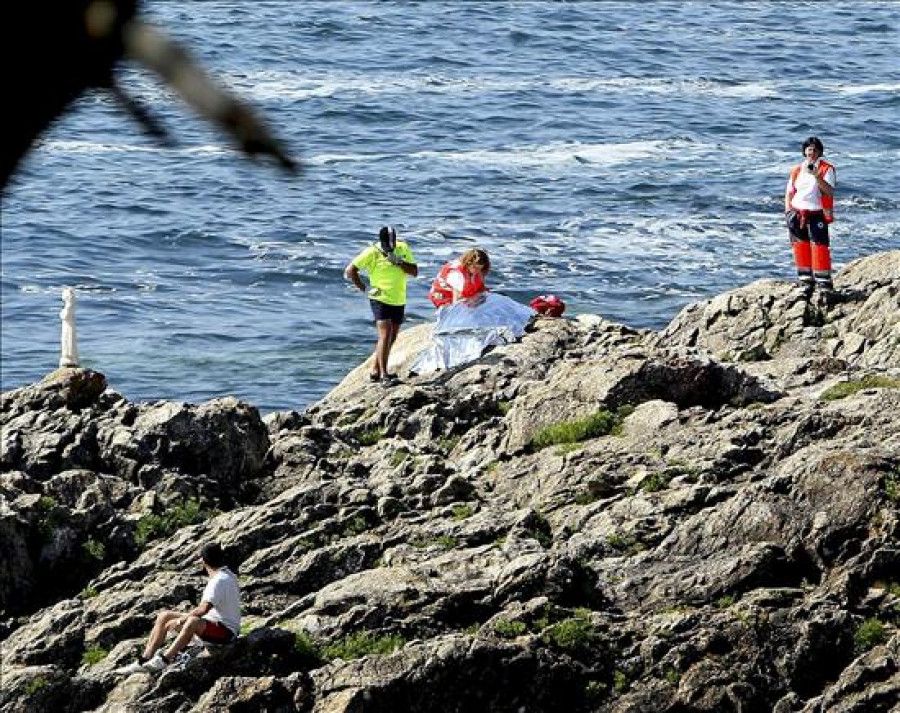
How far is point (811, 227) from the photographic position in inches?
Result: 930

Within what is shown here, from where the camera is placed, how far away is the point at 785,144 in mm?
61844

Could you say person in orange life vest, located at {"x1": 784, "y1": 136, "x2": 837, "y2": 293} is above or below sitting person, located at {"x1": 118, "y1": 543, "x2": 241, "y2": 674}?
above

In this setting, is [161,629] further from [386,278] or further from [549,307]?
[549,307]

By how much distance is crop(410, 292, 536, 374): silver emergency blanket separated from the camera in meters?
23.0

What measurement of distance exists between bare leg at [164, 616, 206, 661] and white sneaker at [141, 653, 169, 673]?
5 centimetres

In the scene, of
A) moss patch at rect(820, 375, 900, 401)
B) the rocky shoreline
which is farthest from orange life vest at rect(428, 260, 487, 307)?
moss patch at rect(820, 375, 900, 401)

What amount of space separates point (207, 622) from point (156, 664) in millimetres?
499

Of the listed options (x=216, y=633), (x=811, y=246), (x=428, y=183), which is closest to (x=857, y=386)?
(x=811, y=246)

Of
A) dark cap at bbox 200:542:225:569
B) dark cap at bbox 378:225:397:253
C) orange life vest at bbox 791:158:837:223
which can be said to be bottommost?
dark cap at bbox 200:542:225:569

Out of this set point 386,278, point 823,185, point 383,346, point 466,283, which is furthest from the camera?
point 823,185

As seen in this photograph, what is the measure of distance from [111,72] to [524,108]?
64130 mm

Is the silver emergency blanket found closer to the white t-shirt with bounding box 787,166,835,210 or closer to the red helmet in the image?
the red helmet

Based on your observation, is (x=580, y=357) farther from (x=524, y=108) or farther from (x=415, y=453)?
(x=524, y=108)

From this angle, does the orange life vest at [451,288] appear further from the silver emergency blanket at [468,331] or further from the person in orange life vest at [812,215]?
the person in orange life vest at [812,215]
